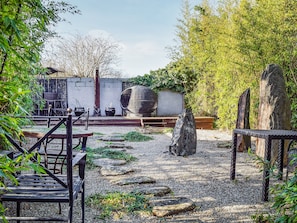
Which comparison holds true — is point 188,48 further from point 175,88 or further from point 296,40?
point 296,40

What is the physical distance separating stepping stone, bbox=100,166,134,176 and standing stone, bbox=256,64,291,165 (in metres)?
2.06

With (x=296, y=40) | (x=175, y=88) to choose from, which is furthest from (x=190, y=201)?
(x=175, y=88)

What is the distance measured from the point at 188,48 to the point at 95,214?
26.5 feet

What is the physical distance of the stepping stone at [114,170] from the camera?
11.3ft

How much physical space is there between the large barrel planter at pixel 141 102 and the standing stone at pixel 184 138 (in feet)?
17.2

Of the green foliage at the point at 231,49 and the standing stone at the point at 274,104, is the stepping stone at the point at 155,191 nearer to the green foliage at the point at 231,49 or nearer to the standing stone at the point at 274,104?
the standing stone at the point at 274,104

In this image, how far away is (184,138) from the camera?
4719mm

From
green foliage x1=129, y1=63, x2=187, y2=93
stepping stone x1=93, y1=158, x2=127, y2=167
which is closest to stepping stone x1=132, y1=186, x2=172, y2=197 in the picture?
stepping stone x1=93, y1=158, x2=127, y2=167

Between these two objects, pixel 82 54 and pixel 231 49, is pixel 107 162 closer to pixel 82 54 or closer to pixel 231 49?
pixel 231 49

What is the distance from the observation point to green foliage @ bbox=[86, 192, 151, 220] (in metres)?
2.23

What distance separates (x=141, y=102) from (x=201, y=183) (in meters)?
7.10

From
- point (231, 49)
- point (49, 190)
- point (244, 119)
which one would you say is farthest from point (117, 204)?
point (231, 49)

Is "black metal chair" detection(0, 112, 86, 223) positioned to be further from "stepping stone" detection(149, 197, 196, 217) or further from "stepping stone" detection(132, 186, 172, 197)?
"stepping stone" detection(132, 186, 172, 197)

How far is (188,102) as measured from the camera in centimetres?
1038
